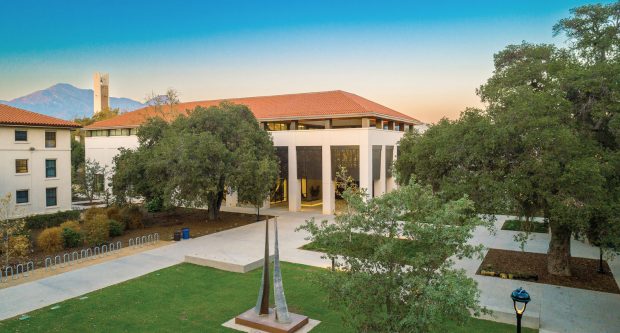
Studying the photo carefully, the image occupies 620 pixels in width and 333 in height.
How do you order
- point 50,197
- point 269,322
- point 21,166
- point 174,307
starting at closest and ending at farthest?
1. point 269,322
2. point 174,307
3. point 21,166
4. point 50,197

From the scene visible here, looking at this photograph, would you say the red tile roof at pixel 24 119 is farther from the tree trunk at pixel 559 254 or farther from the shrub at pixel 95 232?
the tree trunk at pixel 559 254

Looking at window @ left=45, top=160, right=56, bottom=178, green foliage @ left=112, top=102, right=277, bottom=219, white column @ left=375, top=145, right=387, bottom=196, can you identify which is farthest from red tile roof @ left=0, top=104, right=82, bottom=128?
white column @ left=375, top=145, right=387, bottom=196

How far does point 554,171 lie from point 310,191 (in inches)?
1226

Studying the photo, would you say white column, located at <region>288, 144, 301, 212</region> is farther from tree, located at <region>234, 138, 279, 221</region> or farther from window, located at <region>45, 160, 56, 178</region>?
window, located at <region>45, 160, 56, 178</region>

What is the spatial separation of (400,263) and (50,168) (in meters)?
32.5

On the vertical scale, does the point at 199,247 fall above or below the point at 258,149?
below

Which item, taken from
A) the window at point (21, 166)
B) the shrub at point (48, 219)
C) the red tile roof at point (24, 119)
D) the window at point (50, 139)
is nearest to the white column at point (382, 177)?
the shrub at point (48, 219)

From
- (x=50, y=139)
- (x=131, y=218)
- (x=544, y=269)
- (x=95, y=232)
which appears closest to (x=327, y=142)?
(x=131, y=218)

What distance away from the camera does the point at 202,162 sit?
25656mm

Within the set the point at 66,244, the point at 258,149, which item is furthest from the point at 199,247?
the point at 258,149

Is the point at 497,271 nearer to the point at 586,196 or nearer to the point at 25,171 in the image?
the point at 586,196

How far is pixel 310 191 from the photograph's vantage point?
43.4 m

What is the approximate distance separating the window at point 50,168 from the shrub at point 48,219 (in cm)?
368

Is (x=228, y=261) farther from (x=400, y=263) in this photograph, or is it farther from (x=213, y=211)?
(x=213, y=211)
